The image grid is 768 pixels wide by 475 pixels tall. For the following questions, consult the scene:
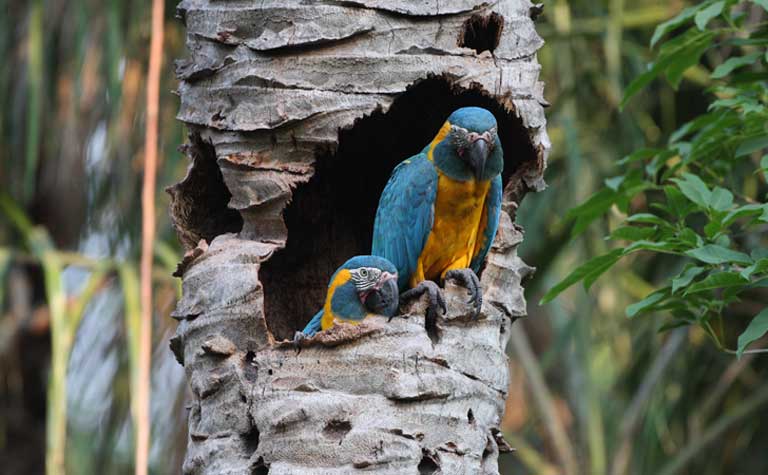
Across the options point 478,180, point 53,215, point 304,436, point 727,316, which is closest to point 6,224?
point 53,215

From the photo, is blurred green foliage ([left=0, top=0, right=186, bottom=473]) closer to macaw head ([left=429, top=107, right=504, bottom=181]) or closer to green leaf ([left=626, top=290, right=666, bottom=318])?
macaw head ([left=429, top=107, right=504, bottom=181])

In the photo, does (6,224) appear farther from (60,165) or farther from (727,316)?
(727,316)

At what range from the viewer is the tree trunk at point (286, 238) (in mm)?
2938

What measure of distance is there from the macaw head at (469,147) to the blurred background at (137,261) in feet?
5.87

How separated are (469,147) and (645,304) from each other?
0.85m

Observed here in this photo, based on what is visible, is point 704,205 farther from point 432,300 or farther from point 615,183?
point 432,300

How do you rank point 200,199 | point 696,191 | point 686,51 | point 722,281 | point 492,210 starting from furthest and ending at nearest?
point 492,210 → point 200,199 → point 686,51 → point 696,191 → point 722,281

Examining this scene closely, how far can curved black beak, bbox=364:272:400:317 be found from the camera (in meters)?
3.48

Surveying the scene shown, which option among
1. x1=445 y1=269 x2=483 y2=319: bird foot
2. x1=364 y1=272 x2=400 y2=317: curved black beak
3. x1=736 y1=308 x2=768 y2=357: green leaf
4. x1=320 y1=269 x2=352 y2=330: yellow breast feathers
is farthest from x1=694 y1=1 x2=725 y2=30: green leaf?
x1=320 y1=269 x2=352 y2=330: yellow breast feathers

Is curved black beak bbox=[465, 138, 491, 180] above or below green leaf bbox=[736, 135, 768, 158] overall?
below

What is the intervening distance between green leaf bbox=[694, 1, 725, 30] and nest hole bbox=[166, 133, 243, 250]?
1570mm

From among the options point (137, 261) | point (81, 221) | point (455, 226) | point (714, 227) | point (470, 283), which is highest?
point (714, 227)

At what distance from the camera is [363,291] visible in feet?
11.7

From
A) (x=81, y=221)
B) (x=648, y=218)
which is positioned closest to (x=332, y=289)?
(x=648, y=218)
